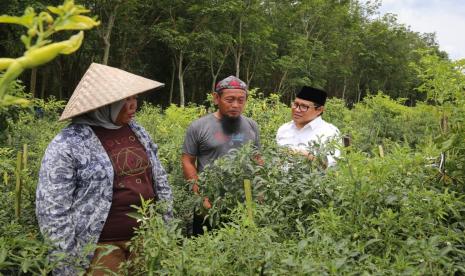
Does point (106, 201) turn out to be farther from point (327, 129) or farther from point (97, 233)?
point (327, 129)

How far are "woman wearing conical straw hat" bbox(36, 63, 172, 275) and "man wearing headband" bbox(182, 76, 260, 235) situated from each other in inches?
37.3

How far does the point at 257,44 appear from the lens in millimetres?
27781

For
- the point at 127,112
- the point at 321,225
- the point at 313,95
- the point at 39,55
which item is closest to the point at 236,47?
the point at 313,95

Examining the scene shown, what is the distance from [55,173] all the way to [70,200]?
0.51ft

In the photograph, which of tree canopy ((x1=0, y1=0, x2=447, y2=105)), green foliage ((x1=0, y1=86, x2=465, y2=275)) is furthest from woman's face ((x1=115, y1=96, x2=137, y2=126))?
tree canopy ((x1=0, y1=0, x2=447, y2=105))

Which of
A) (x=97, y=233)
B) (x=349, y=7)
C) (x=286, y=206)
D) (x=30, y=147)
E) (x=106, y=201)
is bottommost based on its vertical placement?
(x=30, y=147)

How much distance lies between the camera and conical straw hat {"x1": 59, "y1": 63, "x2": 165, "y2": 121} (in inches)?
95.0

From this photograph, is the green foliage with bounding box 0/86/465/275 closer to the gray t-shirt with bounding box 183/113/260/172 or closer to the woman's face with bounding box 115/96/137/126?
the woman's face with bounding box 115/96/137/126

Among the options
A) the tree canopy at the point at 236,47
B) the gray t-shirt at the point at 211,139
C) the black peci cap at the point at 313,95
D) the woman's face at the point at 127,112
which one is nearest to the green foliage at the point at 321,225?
the woman's face at the point at 127,112

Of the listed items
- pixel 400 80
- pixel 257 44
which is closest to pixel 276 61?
pixel 257 44

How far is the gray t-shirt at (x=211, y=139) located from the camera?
3574mm

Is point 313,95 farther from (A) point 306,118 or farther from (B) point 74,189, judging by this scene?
(B) point 74,189

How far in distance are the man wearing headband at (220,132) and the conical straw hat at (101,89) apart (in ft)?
3.25

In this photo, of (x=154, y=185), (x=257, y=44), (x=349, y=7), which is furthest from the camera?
(x=349, y=7)
